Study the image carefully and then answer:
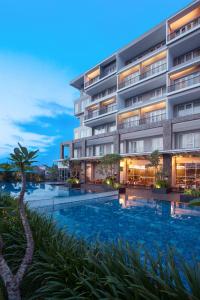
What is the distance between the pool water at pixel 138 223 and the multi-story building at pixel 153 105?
8.84 meters

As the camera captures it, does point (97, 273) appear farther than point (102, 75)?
No

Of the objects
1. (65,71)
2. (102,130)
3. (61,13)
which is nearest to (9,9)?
(61,13)

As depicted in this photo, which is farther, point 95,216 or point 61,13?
point 61,13

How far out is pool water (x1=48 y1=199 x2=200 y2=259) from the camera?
31.0ft

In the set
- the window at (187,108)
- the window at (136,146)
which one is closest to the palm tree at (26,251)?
the window at (187,108)

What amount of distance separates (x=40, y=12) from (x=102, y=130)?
64.5 metres

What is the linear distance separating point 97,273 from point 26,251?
1455 mm

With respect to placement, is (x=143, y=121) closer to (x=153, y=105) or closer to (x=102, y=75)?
(x=153, y=105)

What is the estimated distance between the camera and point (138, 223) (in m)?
12.4

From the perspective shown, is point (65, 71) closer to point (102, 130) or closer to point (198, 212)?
point (102, 130)

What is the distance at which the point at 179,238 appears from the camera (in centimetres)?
978

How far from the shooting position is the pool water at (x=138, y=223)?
9.45 m

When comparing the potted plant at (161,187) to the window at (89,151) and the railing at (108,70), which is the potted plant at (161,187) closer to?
the window at (89,151)

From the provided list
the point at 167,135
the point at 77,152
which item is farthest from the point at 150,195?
the point at 77,152
